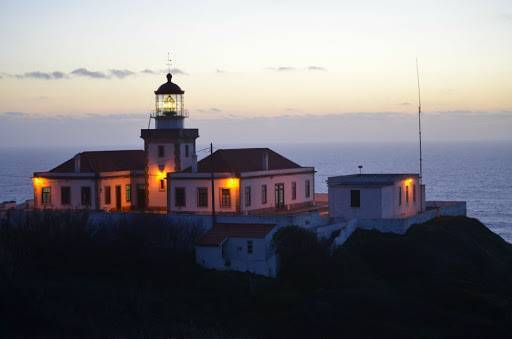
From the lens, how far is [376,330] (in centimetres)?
3425

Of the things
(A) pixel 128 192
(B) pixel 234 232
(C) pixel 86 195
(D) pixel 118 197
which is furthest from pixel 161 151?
(B) pixel 234 232

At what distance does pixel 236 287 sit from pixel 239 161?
10904 mm

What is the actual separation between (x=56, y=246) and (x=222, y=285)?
7729 mm

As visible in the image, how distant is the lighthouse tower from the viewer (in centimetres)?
4784

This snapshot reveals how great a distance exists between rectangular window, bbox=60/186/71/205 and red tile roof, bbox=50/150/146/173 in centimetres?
89

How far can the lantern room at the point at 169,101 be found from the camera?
48.7 meters

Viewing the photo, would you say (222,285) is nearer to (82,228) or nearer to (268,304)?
Result: (268,304)

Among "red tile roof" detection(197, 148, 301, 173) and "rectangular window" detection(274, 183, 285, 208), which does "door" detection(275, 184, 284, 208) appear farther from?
"red tile roof" detection(197, 148, 301, 173)

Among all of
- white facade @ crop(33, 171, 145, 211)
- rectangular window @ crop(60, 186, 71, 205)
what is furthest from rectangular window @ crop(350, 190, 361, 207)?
rectangular window @ crop(60, 186, 71, 205)

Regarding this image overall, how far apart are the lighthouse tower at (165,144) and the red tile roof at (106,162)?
60.5 inches

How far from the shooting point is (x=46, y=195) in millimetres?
48031

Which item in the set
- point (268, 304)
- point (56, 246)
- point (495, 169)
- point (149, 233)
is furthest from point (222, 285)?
point (495, 169)

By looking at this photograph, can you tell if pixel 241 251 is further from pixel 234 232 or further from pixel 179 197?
pixel 179 197

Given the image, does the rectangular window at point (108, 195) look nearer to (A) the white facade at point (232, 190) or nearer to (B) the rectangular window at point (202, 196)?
(A) the white facade at point (232, 190)
